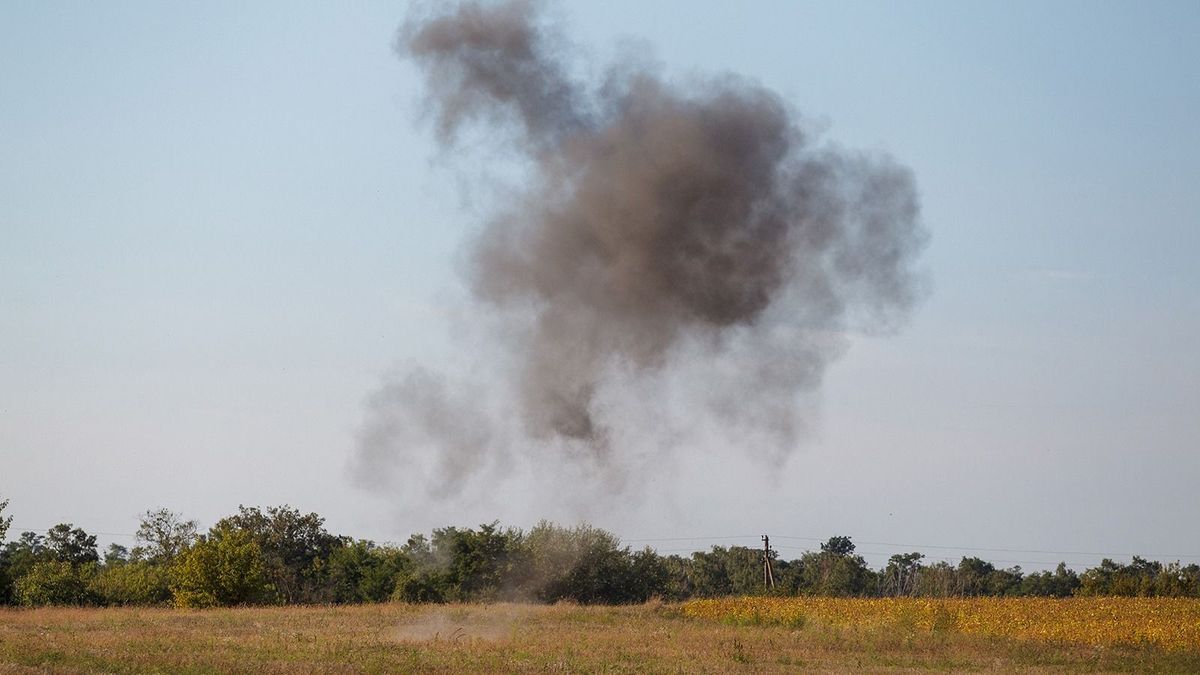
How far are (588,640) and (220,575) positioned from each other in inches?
1248

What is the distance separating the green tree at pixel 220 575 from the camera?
6009 cm

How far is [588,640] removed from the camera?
35.2 meters

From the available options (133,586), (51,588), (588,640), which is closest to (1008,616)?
(588,640)

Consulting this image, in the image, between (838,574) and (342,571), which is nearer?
(342,571)

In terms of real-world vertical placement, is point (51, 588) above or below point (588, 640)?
above

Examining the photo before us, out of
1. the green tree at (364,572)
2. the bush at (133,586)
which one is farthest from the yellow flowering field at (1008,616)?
the bush at (133,586)

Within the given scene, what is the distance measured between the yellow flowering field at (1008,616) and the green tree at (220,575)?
21.8m

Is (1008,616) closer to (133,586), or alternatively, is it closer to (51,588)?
(133,586)

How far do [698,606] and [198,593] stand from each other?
24394 millimetres

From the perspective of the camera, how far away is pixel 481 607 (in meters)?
47.9

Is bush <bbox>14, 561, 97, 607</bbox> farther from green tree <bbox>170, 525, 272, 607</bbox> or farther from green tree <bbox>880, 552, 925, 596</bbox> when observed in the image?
green tree <bbox>880, 552, 925, 596</bbox>

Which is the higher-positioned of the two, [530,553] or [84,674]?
[530,553]

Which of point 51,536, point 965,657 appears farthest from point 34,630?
point 51,536

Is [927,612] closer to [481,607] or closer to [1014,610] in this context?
[1014,610]
